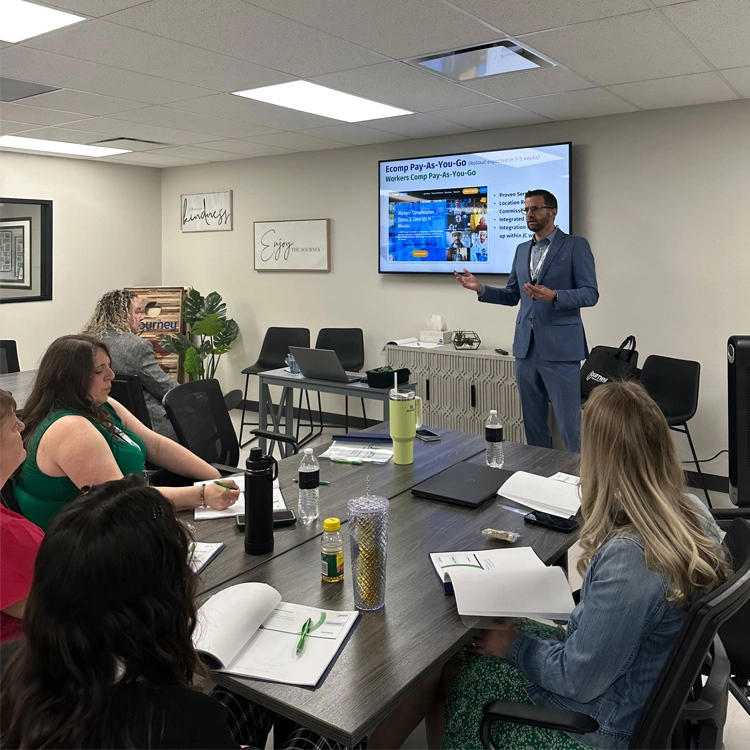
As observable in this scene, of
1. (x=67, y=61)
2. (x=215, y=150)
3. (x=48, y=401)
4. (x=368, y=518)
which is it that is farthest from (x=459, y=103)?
(x=368, y=518)

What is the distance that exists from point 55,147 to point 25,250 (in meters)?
1.05

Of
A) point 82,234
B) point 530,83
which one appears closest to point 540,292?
point 530,83

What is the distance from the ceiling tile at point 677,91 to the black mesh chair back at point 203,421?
2891mm

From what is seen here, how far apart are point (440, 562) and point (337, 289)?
4852mm

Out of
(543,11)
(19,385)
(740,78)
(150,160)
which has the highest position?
(150,160)

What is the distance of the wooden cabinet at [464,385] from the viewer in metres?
4.95

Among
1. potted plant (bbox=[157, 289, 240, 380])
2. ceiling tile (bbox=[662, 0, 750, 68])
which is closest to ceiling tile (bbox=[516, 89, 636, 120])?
ceiling tile (bbox=[662, 0, 750, 68])

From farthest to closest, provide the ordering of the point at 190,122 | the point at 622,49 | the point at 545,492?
1. the point at 190,122
2. the point at 622,49
3. the point at 545,492

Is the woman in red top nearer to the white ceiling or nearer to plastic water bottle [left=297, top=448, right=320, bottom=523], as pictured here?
plastic water bottle [left=297, top=448, right=320, bottom=523]

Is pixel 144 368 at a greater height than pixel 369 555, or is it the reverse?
pixel 144 368

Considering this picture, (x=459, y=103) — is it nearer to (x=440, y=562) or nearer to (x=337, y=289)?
(x=337, y=289)

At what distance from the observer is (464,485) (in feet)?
7.60

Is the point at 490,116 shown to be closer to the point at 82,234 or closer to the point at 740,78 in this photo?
the point at 740,78

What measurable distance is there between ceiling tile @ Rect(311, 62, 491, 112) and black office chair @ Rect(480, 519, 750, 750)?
117 inches
